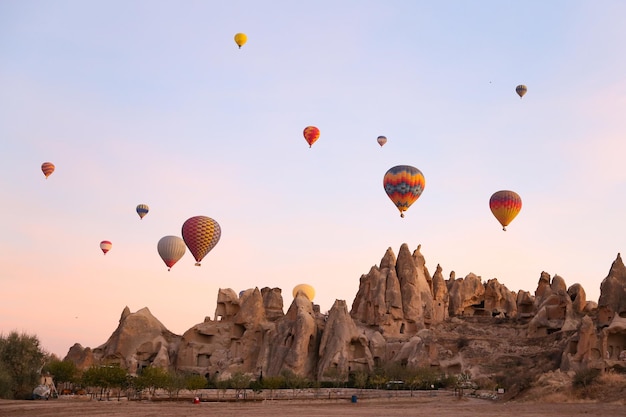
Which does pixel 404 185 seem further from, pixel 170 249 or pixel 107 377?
pixel 107 377

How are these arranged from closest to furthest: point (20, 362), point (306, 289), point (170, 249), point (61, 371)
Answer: point (20, 362) < point (61, 371) < point (170, 249) < point (306, 289)

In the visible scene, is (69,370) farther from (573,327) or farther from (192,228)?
(573,327)

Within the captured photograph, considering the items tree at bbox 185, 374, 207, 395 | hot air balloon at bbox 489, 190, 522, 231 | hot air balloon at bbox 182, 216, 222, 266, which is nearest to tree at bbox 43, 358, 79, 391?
tree at bbox 185, 374, 207, 395

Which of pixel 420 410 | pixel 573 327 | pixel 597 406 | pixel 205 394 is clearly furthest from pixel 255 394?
pixel 573 327

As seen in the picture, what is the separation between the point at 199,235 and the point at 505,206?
2517 centimetres

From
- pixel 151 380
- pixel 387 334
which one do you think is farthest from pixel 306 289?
pixel 151 380

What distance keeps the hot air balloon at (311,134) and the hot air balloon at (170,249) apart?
46.3 ft

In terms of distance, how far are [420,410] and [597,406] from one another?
7883 millimetres

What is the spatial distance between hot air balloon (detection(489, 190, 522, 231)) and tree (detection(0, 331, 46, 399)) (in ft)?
123

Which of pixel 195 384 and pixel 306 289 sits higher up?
pixel 306 289

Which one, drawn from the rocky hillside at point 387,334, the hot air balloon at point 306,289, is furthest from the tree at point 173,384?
the hot air balloon at point 306,289

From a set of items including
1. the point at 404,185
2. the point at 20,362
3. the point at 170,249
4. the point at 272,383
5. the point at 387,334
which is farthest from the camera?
the point at 387,334

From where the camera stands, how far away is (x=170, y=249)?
232 ft

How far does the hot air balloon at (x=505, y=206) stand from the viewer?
221ft
